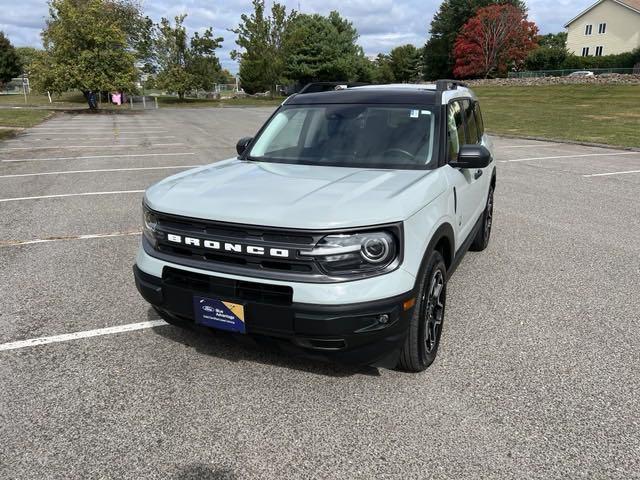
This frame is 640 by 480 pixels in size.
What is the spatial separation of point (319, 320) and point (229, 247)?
62 cm

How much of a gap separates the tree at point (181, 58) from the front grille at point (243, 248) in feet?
166

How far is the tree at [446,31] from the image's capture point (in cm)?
6731

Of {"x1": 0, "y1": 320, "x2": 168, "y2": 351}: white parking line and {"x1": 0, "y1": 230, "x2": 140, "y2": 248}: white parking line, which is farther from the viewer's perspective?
{"x1": 0, "y1": 230, "x2": 140, "y2": 248}: white parking line

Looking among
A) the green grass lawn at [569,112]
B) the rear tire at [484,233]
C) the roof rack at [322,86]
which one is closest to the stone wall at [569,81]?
the green grass lawn at [569,112]

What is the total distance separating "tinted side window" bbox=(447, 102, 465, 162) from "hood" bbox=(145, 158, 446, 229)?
53 centimetres

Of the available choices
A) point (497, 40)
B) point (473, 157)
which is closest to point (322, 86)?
point (473, 157)

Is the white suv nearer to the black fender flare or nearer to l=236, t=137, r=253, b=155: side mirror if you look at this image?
the black fender flare

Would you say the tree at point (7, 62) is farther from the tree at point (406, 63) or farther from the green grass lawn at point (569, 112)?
the tree at point (406, 63)

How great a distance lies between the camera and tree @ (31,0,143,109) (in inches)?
1179

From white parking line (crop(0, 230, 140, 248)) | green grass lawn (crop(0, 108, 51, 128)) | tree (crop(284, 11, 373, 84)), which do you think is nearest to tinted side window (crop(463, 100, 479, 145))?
white parking line (crop(0, 230, 140, 248))

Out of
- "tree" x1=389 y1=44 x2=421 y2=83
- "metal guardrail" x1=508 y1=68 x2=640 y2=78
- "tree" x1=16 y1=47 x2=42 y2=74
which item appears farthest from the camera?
"tree" x1=389 y1=44 x2=421 y2=83

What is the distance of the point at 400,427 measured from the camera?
8.75 ft

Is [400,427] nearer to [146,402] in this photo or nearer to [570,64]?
[146,402]

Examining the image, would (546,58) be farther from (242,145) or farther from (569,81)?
(242,145)
